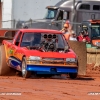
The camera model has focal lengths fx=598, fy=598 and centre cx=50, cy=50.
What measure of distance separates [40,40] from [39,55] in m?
1.12

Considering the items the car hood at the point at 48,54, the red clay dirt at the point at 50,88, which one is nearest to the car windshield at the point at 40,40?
the car hood at the point at 48,54

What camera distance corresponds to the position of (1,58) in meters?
18.5

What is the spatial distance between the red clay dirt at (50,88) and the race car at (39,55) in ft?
1.02

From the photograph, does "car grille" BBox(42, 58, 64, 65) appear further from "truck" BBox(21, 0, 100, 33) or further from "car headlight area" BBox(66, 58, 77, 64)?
"truck" BBox(21, 0, 100, 33)

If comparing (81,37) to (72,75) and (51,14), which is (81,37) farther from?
(72,75)

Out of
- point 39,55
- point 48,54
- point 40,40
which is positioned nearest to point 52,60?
point 48,54

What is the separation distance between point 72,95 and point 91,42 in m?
16.1

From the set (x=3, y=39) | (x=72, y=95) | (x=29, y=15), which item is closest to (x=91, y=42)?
(x=3, y=39)

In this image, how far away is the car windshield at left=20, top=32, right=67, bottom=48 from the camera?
17.6 m

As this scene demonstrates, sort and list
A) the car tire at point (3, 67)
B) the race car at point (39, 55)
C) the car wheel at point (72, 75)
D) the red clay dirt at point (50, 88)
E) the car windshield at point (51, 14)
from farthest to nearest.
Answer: the car windshield at point (51, 14) < the car tire at point (3, 67) < the car wheel at point (72, 75) < the race car at point (39, 55) < the red clay dirt at point (50, 88)

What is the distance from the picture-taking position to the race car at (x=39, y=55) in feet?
54.6

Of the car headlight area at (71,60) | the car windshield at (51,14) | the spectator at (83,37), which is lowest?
the spectator at (83,37)

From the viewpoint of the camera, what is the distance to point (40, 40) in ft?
58.0

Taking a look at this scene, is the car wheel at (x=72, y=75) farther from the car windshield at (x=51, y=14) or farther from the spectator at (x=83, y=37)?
the car windshield at (x=51, y=14)
